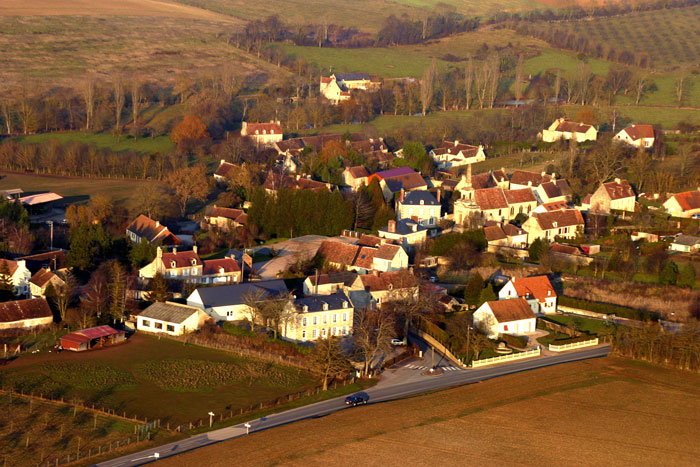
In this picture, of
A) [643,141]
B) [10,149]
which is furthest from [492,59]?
[10,149]

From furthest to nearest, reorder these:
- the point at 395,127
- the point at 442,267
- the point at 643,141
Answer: the point at 395,127, the point at 643,141, the point at 442,267

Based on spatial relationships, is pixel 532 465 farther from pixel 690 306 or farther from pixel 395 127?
pixel 395 127

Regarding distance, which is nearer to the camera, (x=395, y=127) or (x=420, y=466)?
(x=420, y=466)

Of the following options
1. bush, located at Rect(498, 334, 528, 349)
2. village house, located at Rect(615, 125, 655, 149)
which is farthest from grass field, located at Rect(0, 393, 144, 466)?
village house, located at Rect(615, 125, 655, 149)

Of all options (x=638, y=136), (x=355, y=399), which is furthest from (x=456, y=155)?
(x=355, y=399)

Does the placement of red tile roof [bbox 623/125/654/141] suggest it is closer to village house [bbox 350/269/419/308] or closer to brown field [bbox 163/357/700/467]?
village house [bbox 350/269/419/308]

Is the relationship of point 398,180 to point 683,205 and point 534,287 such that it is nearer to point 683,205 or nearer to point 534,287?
point 683,205
